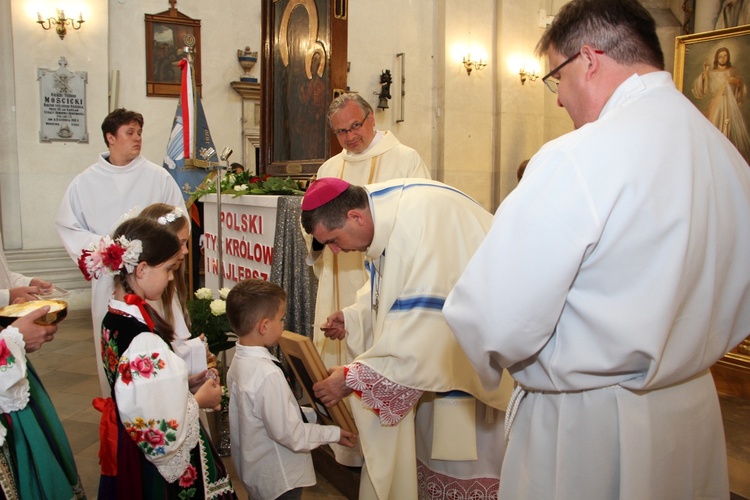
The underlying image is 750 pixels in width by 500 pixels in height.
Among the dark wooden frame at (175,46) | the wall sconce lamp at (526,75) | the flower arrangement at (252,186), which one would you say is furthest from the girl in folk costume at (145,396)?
the wall sconce lamp at (526,75)

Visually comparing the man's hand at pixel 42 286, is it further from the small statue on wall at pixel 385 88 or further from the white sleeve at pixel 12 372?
the small statue on wall at pixel 385 88

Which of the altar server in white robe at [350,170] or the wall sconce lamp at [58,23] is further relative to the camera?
the wall sconce lamp at [58,23]

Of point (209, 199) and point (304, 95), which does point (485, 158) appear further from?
point (209, 199)

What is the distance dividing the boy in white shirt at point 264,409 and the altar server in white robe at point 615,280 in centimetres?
110

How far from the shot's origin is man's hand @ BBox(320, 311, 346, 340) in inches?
110

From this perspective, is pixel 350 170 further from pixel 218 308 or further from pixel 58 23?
pixel 58 23

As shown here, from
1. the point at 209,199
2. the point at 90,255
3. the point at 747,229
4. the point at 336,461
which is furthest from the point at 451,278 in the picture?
the point at 209,199

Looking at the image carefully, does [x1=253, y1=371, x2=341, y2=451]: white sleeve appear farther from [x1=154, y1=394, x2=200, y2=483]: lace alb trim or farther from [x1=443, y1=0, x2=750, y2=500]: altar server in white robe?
[x1=443, y1=0, x2=750, y2=500]: altar server in white robe

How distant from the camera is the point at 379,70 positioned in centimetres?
1040

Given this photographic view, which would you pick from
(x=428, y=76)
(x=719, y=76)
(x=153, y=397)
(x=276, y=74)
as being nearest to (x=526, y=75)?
(x=428, y=76)

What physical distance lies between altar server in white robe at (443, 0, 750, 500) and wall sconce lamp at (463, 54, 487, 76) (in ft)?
29.8

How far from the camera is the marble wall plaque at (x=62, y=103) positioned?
8.08m

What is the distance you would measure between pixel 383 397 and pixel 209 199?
143 inches

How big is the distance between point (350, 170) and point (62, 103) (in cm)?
541
